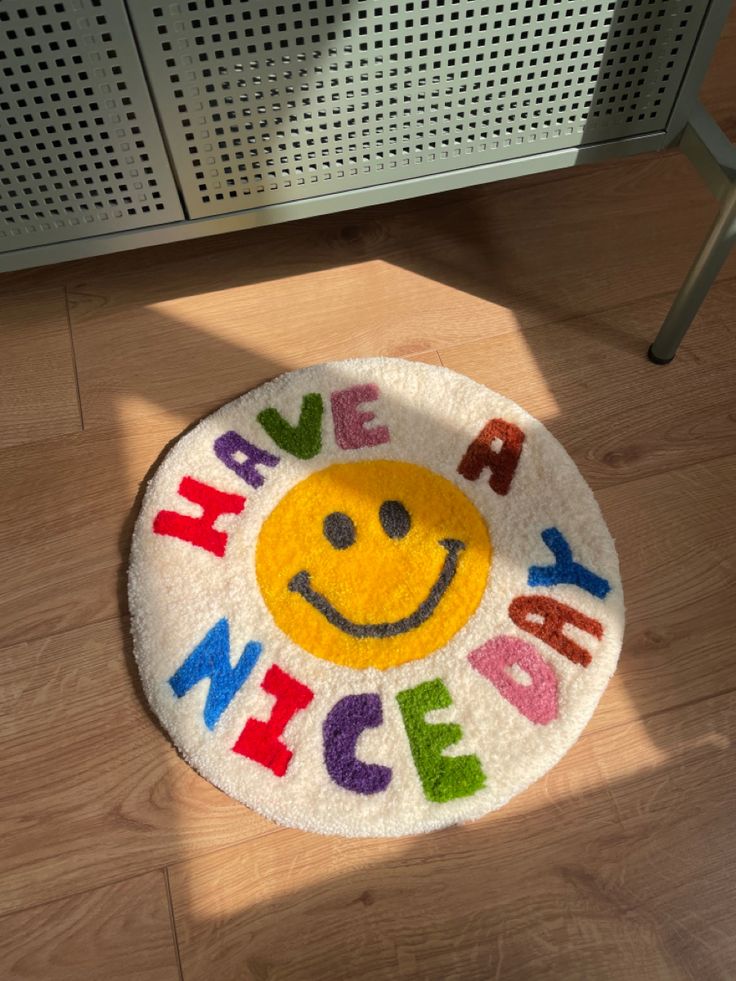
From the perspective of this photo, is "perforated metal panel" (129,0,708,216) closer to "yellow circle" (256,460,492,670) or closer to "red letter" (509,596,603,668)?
"yellow circle" (256,460,492,670)

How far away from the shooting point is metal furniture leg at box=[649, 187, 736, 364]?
106 centimetres

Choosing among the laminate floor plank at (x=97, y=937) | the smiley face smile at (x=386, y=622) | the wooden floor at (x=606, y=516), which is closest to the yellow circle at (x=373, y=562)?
the smiley face smile at (x=386, y=622)

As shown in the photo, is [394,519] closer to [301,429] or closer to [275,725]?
[301,429]

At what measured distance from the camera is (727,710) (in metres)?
1.02

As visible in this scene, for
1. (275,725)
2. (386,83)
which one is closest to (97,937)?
(275,725)

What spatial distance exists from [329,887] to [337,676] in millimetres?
232

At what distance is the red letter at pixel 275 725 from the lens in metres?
0.98

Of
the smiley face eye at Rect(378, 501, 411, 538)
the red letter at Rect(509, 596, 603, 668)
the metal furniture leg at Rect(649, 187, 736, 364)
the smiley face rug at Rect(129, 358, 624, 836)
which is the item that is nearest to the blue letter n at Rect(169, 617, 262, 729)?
the smiley face rug at Rect(129, 358, 624, 836)

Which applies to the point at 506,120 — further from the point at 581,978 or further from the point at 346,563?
the point at 581,978

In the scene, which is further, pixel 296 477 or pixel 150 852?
pixel 296 477

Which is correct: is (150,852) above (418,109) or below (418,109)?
below

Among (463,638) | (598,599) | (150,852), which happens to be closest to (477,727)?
Answer: (463,638)

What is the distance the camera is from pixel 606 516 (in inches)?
45.1

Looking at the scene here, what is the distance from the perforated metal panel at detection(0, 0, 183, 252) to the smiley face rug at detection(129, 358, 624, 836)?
318 mm
